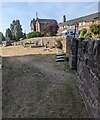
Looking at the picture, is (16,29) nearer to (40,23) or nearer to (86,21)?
(40,23)

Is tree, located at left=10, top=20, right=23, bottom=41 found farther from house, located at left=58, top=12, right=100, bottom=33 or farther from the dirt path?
the dirt path

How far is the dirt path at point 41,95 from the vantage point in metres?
6.60

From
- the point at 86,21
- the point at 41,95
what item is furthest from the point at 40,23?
the point at 41,95

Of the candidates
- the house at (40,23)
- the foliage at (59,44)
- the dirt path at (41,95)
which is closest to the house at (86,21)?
the house at (40,23)

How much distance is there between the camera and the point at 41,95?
26.1ft

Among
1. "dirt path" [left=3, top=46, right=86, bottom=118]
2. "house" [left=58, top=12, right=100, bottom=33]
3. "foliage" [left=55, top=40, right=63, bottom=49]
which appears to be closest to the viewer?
"dirt path" [left=3, top=46, right=86, bottom=118]

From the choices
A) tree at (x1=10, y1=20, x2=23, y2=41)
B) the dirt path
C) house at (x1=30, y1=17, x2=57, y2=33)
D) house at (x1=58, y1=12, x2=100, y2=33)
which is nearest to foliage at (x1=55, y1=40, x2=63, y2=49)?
the dirt path

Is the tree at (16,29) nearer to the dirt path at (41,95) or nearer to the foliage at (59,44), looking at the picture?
the foliage at (59,44)

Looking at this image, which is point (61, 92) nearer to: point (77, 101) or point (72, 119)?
point (77, 101)

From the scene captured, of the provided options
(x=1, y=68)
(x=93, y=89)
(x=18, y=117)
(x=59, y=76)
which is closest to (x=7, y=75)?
(x=1, y=68)

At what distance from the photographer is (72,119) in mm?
6109

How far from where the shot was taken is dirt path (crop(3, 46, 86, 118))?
6.60 metres

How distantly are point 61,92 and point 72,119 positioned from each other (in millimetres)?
2108

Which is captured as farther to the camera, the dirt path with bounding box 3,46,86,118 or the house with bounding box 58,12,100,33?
the house with bounding box 58,12,100,33
